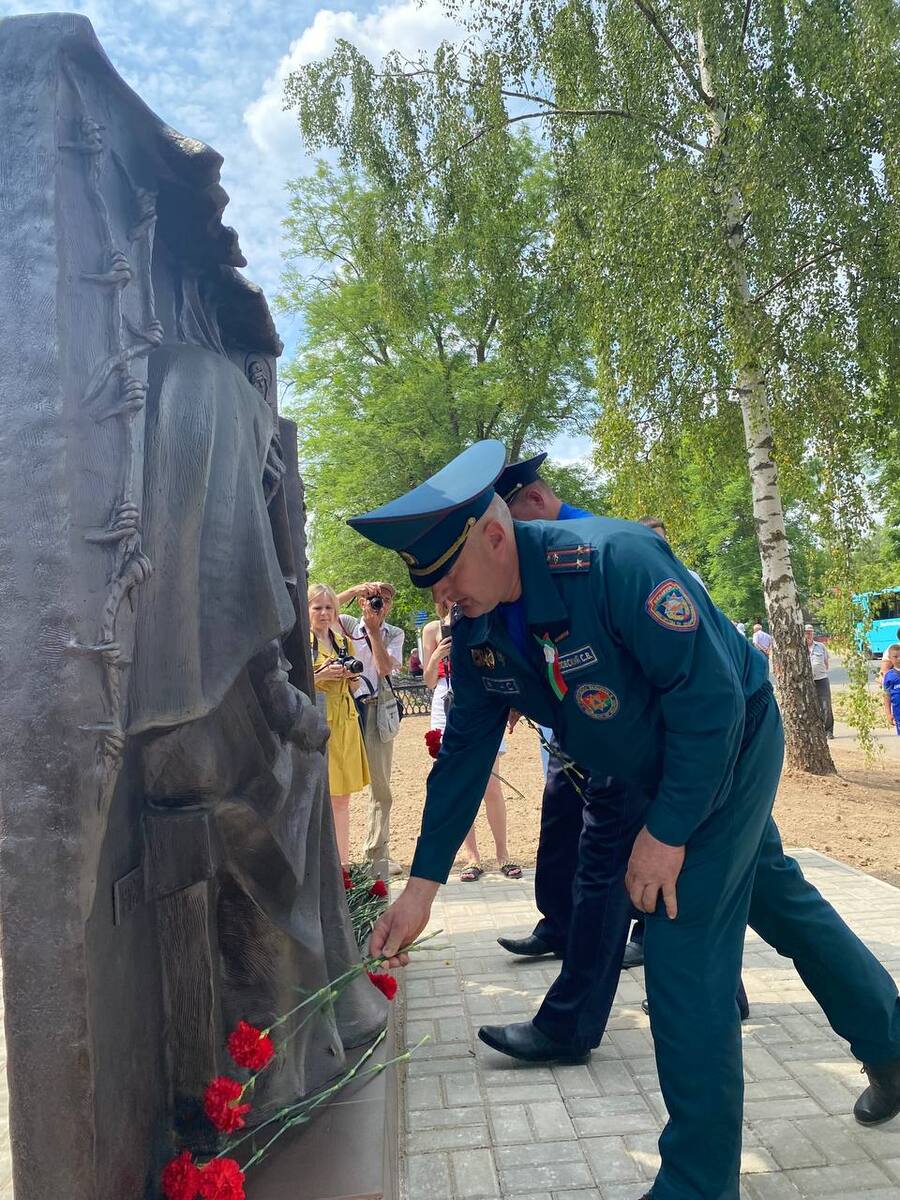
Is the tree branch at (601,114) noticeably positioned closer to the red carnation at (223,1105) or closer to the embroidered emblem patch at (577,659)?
the embroidered emblem patch at (577,659)

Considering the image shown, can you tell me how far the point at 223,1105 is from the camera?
1926mm

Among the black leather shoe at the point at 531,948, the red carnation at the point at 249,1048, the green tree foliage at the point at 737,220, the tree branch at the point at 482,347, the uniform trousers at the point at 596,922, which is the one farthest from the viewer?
the tree branch at the point at 482,347

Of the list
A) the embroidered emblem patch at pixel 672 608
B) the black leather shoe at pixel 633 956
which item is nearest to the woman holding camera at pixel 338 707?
the black leather shoe at pixel 633 956

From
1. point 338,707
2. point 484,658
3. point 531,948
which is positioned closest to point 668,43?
point 338,707

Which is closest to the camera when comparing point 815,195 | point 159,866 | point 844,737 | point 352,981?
point 159,866

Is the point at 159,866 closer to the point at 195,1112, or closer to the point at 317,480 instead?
the point at 195,1112

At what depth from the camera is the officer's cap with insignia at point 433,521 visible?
208cm

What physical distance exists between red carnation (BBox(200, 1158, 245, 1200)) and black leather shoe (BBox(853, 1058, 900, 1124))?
186 cm

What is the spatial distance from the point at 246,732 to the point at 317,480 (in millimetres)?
19810

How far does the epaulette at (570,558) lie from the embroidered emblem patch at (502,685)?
0.39m

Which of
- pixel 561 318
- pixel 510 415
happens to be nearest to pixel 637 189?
pixel 561 318

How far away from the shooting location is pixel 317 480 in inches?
850

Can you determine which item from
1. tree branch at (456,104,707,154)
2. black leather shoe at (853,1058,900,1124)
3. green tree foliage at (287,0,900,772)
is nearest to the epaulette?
black leather shoe at (853,1058,900,1124)

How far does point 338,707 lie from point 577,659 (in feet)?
10.6
